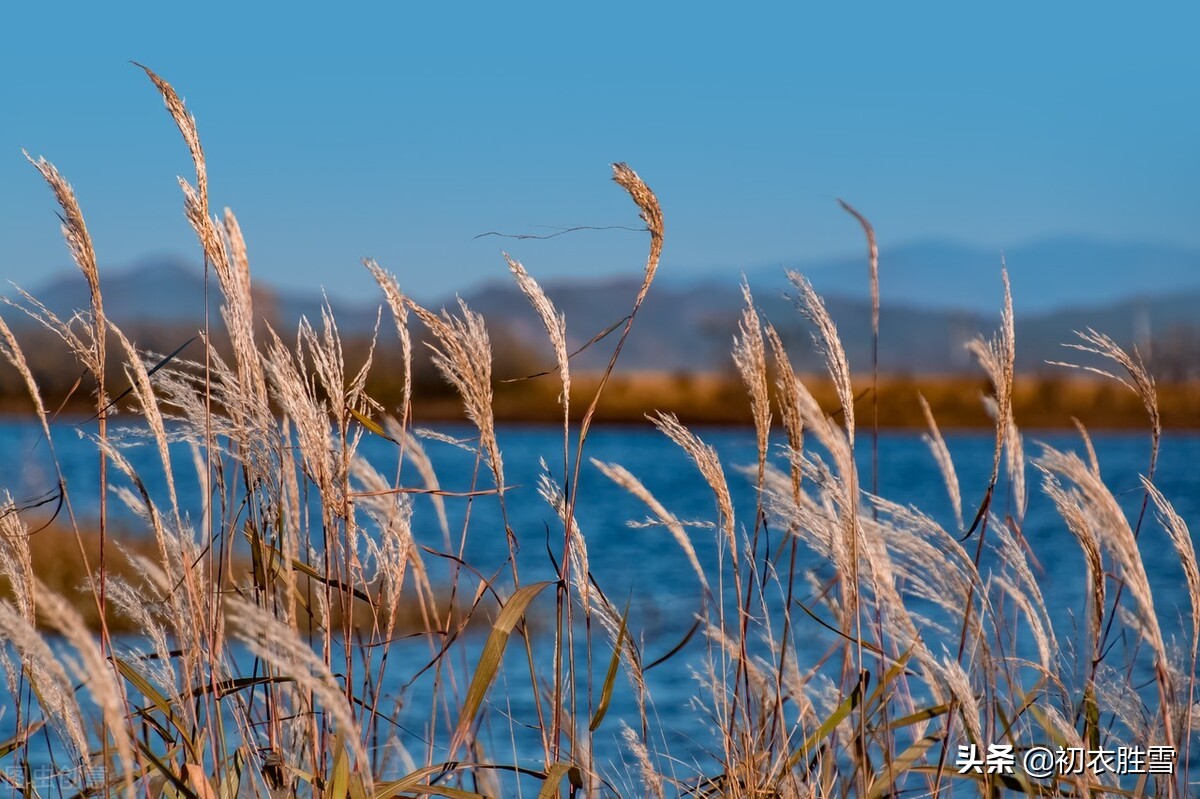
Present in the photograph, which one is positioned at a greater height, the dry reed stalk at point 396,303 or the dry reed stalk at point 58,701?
the dry reed stalk at point 396,303

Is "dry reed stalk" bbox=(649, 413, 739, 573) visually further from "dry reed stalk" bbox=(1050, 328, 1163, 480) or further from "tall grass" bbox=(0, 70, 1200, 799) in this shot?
"dry reed stalk" bbox=(1050, 328, 1163, 480)

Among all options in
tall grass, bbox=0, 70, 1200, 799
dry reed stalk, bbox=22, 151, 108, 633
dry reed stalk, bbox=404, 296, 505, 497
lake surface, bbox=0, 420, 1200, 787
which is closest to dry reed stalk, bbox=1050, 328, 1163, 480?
tall grass, bbox=0, 70, 1200, 799

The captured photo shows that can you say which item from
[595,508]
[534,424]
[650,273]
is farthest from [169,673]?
[534,424]

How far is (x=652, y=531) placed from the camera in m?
23.9

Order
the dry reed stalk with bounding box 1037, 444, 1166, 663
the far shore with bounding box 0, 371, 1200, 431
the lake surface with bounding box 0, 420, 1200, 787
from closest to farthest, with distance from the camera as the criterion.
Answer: the dry reed stalk with bounding box 1037, 444, 1166, 663 < the lake surface with bounding box 0, 420, 1200, 787 < the far shore with bounding box 0, 371, 1200, 431

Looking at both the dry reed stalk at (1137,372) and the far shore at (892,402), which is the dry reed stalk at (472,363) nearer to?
the dry reed stalk at (1137,372)

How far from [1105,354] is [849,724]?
964 millimetres

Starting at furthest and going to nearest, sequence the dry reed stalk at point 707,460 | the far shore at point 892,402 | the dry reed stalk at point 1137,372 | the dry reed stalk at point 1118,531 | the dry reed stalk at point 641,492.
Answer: the far shore at point 892,402
the dry reed stalk at point 1137,372
the dry reed stalk at point 641,492
the dry reed stalk at point 707,460
the dry reed stalk at point 1118,531

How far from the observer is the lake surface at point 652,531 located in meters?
7.87

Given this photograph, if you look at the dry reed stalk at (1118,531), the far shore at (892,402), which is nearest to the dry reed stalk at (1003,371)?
the dry reed stalk at (1118,531)

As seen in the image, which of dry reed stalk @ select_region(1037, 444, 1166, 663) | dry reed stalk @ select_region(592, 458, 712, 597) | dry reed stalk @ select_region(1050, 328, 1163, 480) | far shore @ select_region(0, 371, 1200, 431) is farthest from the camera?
far shore @ select_region(0, 371, 1200, 431)

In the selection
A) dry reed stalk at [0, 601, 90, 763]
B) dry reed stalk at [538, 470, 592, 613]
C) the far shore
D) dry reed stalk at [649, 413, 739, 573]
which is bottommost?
the far shore

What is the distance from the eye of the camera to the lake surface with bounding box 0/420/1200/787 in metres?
7.87

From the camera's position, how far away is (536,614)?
46.3 feet
